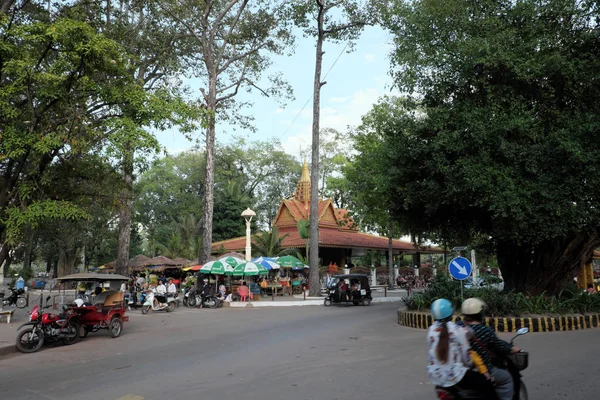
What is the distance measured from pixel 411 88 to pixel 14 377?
12.7 m

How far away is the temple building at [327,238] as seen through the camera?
36438 mm

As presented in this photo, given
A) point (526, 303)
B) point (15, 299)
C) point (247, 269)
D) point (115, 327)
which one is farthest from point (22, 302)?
point (526, 303)

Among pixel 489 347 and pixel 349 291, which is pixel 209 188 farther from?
pixel 489 347

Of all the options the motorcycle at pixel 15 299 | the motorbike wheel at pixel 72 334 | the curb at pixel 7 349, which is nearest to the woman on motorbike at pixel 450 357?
the curb at pixel 7 349

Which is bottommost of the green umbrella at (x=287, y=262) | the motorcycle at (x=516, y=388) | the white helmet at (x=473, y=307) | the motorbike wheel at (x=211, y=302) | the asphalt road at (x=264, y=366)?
the asphalt road at (x=264, y=366)

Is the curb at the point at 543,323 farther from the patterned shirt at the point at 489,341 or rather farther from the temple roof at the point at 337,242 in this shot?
the temple roof at the point at 337,242

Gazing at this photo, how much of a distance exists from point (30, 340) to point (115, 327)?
7.61 feet

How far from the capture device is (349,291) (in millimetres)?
21812

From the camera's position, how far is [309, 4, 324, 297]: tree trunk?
25.1 metres

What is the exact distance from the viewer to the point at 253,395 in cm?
607

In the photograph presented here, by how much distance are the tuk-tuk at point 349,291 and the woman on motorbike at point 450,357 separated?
58.6 ft

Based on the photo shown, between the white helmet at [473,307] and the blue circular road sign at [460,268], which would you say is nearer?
the white helmet at [473,307]

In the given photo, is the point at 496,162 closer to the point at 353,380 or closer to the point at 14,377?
the point at 353,380

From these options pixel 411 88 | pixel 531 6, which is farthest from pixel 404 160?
pixel 531 6
